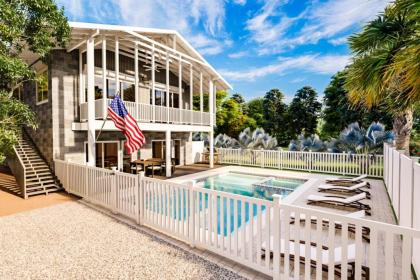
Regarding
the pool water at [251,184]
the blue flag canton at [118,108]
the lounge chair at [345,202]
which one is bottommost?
the pool water at [251,184]

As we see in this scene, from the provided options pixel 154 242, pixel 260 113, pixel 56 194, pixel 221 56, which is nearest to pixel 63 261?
pixel 154 242

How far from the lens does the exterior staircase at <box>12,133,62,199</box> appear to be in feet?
27.4

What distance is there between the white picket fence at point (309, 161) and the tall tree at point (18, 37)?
1167 cm

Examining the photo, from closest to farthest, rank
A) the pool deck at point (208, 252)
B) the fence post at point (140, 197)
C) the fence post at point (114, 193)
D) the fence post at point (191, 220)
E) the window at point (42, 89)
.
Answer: the pool deck at point (208, 252)
the fence post at point (191, 220)
the fence post at point (140, 197)
the fence post at point (114, 193)
the window at point (42, 89)

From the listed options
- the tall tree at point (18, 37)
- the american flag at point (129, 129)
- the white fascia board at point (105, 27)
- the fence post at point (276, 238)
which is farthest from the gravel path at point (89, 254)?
the white fascia board at point (105, 27)

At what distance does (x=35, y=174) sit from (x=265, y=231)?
9266 millimetres

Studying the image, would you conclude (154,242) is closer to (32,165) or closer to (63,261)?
(63,261)

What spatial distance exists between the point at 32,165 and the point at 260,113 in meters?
31.8

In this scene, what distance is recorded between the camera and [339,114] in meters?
25.8

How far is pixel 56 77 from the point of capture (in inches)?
377

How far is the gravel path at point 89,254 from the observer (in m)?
3.54

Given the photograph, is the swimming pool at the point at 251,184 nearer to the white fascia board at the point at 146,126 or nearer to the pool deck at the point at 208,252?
the pool deck at the point at 208,252

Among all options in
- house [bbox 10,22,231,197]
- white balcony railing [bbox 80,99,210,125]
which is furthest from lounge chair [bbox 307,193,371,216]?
white balcony railing [bbox 80,99,210,125]

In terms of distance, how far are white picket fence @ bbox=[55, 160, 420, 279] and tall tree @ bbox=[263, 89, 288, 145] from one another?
28.0 meters
